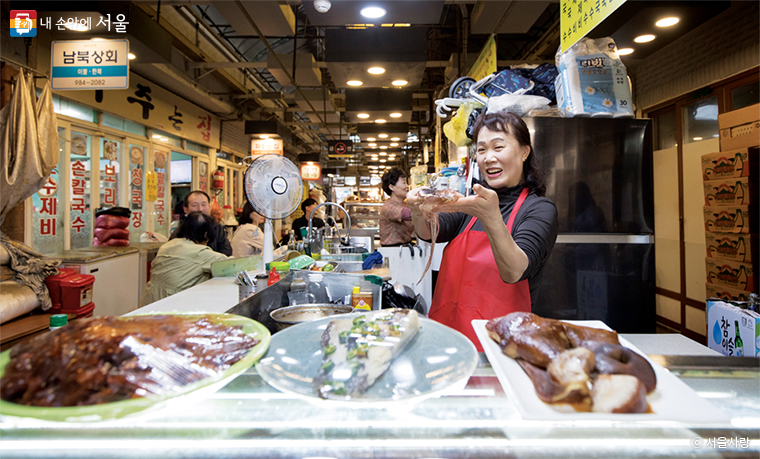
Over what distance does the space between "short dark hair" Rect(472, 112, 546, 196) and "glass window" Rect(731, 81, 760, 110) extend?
4293mm

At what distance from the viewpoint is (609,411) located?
22.6 inches

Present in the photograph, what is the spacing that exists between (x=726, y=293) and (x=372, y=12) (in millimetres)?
4938

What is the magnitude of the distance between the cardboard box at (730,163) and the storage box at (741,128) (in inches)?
3.1

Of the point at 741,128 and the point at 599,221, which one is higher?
the point at 741,128

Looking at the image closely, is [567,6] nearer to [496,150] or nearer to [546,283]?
[496,150]

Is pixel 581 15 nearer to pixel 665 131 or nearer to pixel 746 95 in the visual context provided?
pixel 746 95

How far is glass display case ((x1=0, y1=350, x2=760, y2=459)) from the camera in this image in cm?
58

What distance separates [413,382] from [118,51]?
16.7 feet

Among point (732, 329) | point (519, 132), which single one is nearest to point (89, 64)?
point (519, 132)

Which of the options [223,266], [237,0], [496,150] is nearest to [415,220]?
[496,150]

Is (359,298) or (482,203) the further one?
(359,298)

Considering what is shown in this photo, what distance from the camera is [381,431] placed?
1.97 ft

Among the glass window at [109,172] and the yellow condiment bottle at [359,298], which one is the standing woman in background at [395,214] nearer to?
the yellow condiment bottle at [359,298]

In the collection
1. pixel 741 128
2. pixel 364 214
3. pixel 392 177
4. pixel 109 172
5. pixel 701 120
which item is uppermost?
pixel 701 120
